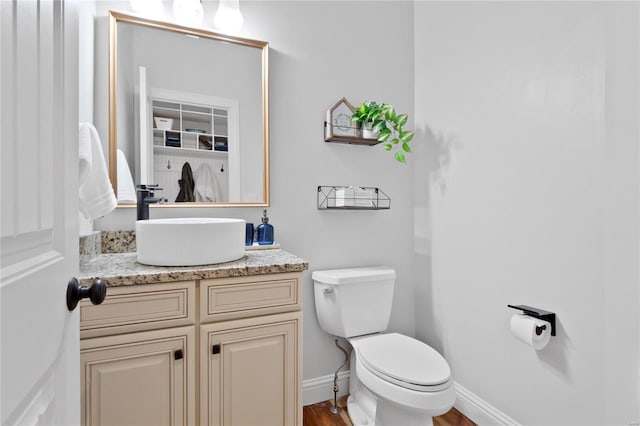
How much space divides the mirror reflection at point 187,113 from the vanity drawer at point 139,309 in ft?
1.85

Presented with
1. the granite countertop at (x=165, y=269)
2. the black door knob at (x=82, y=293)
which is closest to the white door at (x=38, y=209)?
the black door knob at (x=82, y=293)

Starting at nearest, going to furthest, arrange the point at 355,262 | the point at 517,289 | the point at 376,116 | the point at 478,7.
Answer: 1. the point at 517,289
2. the point at 478,7
3. the point at 376,116
4. the point at 355,262

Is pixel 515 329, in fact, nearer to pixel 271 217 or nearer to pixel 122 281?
pixel 271 217

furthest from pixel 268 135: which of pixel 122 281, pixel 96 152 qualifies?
pixel 122 281

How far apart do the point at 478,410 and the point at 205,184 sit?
5.76ft

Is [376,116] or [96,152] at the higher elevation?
[376,116]

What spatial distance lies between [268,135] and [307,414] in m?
1.49

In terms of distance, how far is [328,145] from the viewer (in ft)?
6.14

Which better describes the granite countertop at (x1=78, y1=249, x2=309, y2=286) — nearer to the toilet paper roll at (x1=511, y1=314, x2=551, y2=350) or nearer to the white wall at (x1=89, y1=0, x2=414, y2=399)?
the white wall at (x1=89, y1=0, x2=414, y2=399)

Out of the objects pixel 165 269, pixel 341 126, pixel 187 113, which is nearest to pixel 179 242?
pixel 165 269

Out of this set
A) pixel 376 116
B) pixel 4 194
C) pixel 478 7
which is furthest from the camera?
pixel 376 116

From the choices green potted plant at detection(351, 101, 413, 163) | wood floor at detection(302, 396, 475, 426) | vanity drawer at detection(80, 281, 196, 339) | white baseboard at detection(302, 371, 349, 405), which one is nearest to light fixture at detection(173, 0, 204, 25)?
green potted plant at detection(351, 101, 413, 163)

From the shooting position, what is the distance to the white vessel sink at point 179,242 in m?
1.16

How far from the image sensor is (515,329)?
4.45 ft
